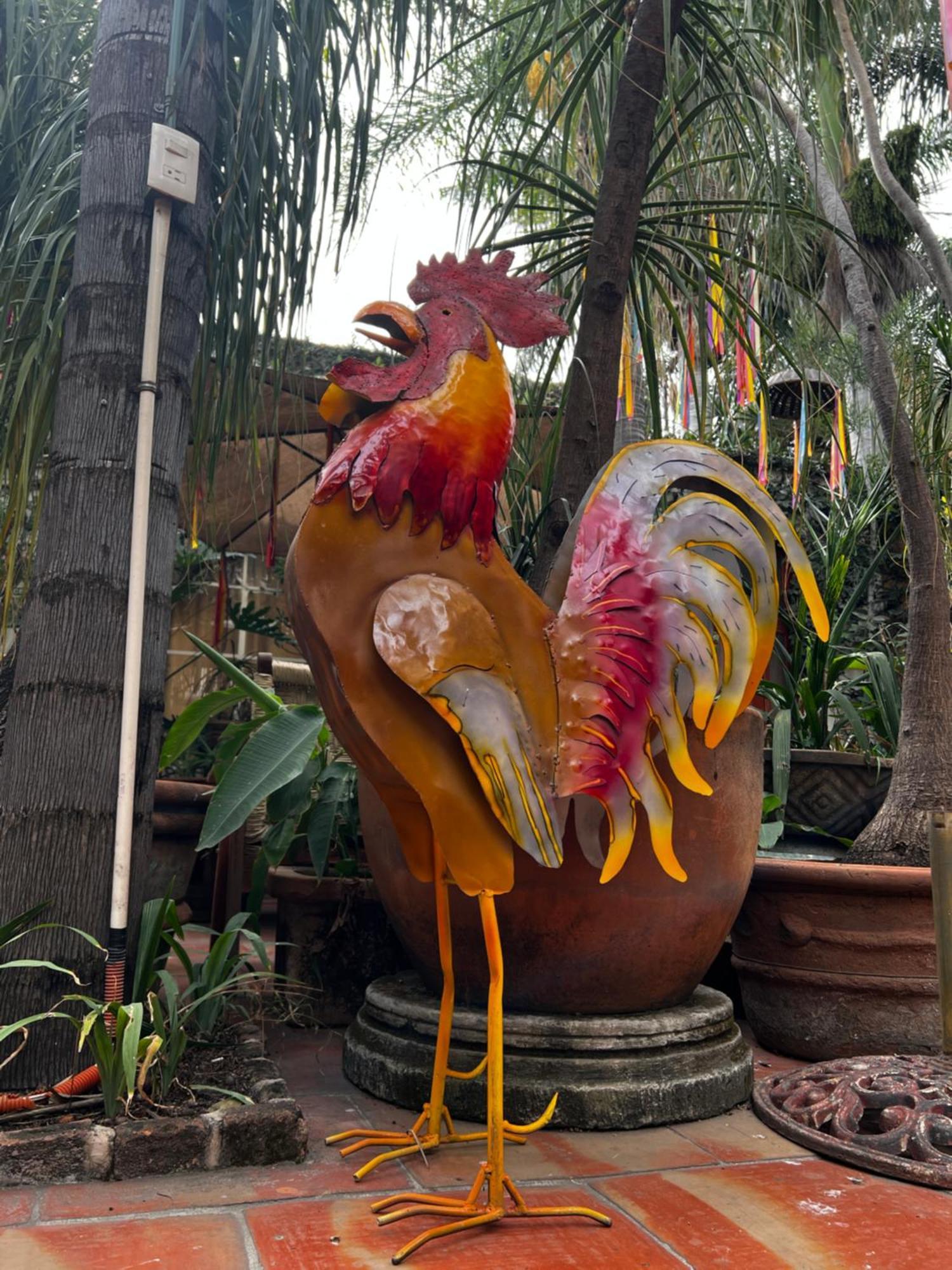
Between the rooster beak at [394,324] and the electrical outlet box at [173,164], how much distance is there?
2.30ft

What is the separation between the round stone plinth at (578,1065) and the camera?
2195 mm

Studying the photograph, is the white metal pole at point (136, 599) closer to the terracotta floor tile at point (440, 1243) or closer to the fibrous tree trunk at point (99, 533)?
the fibrous tree trunk at point (99, 533)

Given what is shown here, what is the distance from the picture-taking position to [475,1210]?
5.51 feet

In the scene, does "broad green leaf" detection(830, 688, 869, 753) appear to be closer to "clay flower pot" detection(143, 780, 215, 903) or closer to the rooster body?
the rooster body

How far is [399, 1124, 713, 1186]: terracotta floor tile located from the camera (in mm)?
1920

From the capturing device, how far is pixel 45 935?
2.11 m

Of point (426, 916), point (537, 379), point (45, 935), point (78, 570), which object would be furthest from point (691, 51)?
point (45, 935)

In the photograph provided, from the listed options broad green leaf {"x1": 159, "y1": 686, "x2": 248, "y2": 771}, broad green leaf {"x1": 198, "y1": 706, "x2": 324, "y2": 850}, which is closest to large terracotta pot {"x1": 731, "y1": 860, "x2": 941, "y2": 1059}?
broad green leaf {"x1": 198, "y1": 706, "x2": 324, "y2": 850}

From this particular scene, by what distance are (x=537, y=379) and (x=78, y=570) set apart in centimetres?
181

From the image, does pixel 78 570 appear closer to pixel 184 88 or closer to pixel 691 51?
pixel 184 88

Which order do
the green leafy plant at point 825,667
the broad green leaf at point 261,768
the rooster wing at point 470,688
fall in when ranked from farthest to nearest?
the green leafy plant at point 825,667 < the broad green leaf at point 261,768 < the rooster wing at point 470,688

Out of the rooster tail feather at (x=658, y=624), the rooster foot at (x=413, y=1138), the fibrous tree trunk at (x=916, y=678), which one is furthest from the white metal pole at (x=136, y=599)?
the fibrous tree trunk at (x=916, y=678)

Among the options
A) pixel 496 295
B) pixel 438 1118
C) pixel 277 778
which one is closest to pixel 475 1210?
pixel 438 1118

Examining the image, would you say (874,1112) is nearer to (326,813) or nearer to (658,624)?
(658,624)
